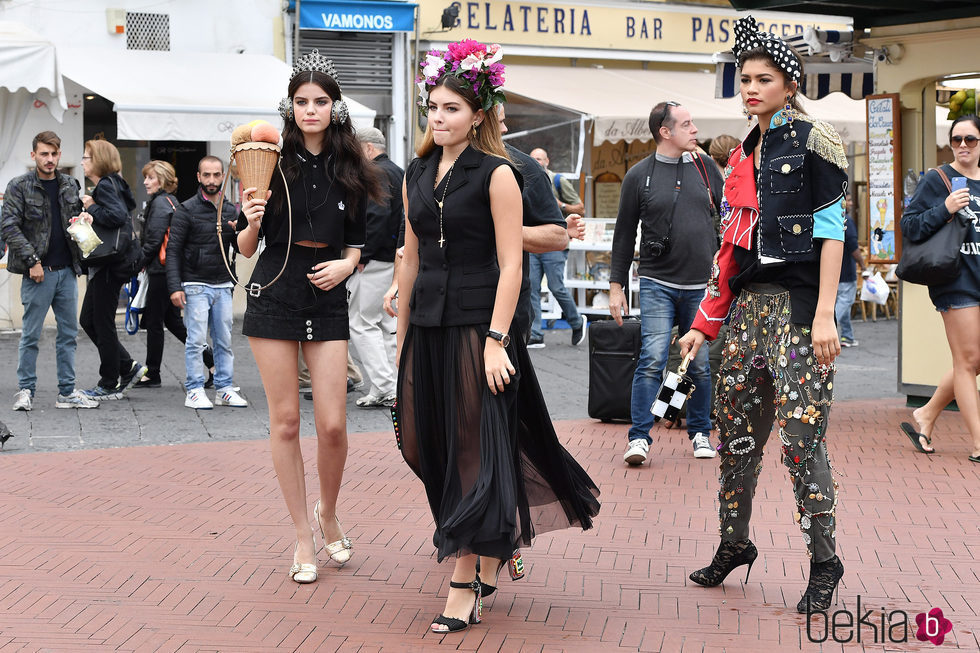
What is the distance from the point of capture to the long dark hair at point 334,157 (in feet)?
17.1

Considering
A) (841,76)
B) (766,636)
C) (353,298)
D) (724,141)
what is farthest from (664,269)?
(841,76)

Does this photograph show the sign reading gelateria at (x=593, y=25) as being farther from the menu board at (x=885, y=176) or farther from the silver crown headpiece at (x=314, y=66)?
the silver crown headpiece at (x=314, y=66)

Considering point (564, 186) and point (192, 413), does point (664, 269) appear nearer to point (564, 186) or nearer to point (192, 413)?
point (192, 413)

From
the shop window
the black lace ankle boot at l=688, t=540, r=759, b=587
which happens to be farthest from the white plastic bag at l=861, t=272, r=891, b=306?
the black lace ankle boot at l=688, t=540, r=759, b=587

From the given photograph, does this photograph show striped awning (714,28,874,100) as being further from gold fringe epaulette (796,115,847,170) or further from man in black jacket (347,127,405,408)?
gold fringe epaulette (796,115,847,170)

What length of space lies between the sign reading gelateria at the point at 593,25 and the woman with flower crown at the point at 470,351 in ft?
44.4

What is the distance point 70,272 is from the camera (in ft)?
31.0

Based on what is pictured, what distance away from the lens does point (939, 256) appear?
7.48 meters

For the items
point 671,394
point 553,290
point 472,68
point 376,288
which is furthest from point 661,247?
point 553,290

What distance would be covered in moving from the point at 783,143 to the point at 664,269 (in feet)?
10.2

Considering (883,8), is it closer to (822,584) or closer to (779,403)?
(779,403)

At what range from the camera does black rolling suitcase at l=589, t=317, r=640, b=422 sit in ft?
29.0

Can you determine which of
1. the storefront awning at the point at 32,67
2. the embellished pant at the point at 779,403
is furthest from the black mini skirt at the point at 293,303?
the storefront awning at the point at 32,67

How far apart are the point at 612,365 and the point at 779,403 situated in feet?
14.3
